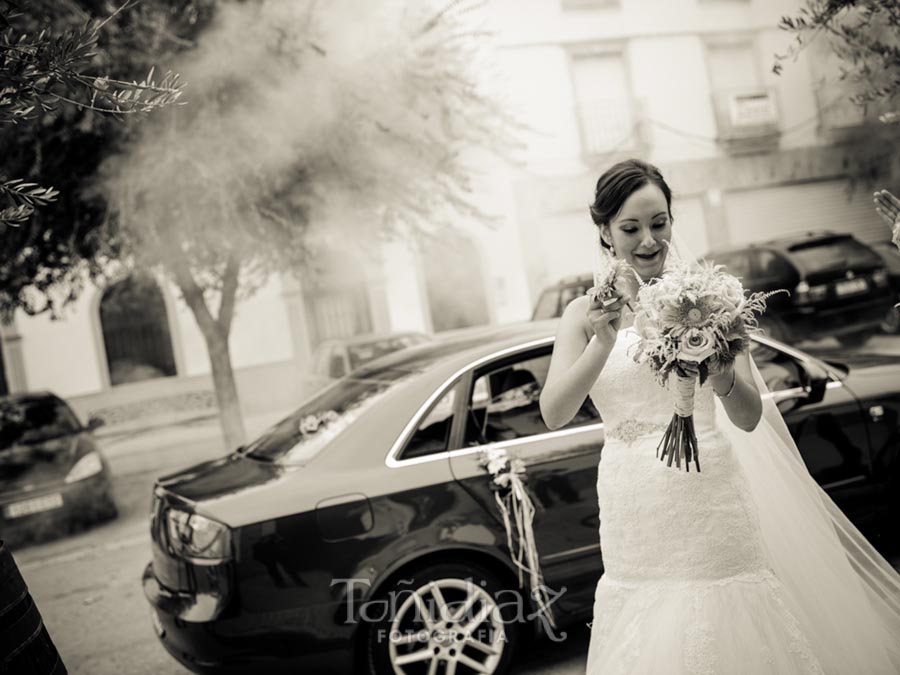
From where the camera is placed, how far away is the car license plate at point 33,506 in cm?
680

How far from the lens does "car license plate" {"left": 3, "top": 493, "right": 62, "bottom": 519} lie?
6.80 m

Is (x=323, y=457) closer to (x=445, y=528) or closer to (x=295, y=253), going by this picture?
(x=445, y=528)

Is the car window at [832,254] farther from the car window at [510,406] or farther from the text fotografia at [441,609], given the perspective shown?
the text fotografia at [441,609]

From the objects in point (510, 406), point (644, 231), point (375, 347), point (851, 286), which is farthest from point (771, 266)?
point (644, 231)

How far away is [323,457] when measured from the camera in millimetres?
3369

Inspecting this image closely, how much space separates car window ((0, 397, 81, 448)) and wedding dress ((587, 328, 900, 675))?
6685 millimetres

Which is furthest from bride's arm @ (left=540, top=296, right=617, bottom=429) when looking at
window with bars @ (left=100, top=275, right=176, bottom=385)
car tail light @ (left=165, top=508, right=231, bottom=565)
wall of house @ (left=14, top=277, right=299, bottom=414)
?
window with bars @ (left=100, top=275, right=176, bottom=385)

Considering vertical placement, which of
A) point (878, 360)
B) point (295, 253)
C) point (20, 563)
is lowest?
point (20, 563)

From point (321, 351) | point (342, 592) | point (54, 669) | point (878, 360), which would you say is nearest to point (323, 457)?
point (342, 592)

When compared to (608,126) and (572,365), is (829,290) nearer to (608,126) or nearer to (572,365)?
(608,126)

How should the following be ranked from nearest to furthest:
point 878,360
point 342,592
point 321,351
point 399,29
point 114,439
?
point 342,592, point 878,360, point 399,29, point 321,351, point 114,439

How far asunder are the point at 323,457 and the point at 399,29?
508 centimetres

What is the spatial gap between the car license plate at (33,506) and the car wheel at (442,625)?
502 cm

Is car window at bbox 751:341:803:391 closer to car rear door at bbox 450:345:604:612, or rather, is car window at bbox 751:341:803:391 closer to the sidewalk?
car rear door at bbox 450:345:604:612
